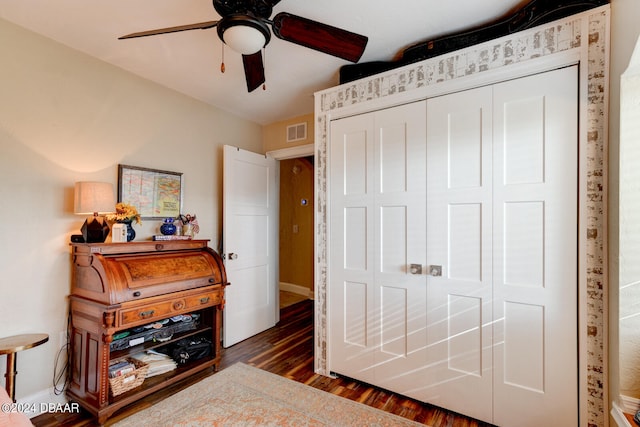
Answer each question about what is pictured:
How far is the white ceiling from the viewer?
180 cm

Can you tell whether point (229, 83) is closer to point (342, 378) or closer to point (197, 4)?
point (197, 4)

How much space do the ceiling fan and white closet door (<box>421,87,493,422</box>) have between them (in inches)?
34.0

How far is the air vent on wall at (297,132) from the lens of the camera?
3.58 meters

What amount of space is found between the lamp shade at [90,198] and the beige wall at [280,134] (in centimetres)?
211

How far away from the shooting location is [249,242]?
3.43 metres

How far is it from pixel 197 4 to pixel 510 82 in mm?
1990

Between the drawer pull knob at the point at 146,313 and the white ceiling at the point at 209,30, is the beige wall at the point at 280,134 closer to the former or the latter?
the white ceiling at the point at 209,30

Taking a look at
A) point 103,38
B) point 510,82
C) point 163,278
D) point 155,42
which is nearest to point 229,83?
point 155,42

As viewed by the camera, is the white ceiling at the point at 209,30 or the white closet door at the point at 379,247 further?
the white closet door at the point at 379,247

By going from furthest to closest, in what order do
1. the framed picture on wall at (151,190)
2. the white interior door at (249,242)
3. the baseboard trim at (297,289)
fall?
1. the baseboard trim at (297,289)
2. the white interior door at (249,242)
3. the framed picture on wall at (151,190)

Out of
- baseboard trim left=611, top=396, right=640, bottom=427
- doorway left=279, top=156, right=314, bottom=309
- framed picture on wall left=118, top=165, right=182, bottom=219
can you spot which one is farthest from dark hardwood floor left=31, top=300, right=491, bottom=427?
framed picture on wall left=118, top=165, right=182, bottom=219

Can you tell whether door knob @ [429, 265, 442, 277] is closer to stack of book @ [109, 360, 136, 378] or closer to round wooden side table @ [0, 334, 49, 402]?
stack of book @ [109, 360, 136, 378]

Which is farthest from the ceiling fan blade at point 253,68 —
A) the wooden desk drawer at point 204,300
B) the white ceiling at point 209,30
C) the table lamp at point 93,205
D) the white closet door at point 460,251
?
the wooden desk drawer at point 204,300

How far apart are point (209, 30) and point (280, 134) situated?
1.83 m
